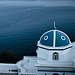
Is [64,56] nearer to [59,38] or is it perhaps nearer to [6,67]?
[59,38]

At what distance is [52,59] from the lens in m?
14.8

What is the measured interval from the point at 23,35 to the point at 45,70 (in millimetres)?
21328

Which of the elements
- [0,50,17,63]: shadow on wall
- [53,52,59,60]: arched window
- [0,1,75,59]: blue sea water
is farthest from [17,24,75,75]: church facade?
[0,1,75,59]: blue sea water

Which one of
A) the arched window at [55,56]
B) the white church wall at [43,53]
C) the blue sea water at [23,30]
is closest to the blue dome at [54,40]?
the white church wall at [43,53]

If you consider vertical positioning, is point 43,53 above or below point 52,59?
above

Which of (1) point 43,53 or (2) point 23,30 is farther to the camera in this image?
(2) point 23,30

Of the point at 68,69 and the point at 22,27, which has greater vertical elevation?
the point at 22,27

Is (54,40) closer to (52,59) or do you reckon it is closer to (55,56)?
(55,56)

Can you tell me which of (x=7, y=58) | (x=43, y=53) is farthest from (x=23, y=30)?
(x=43, y=53)

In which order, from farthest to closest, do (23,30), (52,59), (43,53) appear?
(23,30) < (43,53) < (52,59)

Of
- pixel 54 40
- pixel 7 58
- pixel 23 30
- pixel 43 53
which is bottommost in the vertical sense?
pixel 7 58

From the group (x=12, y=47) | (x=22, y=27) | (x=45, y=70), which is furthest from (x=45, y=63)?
(x=22, y=27)

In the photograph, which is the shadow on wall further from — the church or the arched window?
the arched window

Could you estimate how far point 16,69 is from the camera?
52.3 feet
